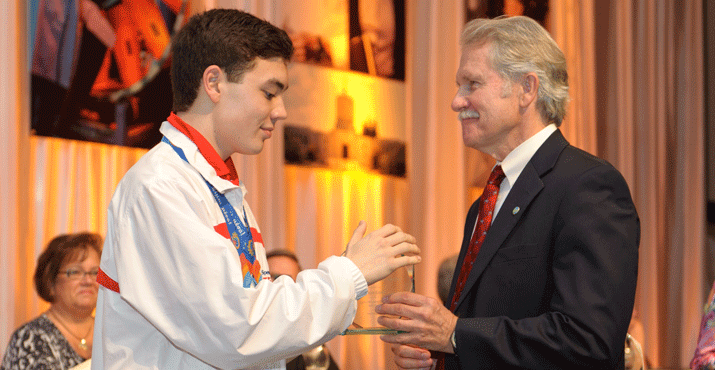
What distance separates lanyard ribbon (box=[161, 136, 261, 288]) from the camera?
172cm

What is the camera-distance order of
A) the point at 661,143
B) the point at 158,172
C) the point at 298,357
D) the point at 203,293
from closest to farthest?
the point at 203,293
the point at 158,172
the point at 298,357
the point at 661,143

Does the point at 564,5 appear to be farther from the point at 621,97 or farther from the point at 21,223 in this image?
the point at 21,223

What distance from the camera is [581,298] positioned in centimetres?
165

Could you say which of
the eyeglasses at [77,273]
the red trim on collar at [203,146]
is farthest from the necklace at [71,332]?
the red trim on collar at [203,146]

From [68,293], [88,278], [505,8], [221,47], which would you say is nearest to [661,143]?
[505,8]

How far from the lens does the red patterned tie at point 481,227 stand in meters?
1.97

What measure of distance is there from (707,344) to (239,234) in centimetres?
136

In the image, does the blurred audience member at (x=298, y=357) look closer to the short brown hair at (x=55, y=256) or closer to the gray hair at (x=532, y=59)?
the short brown hair at (x=55, y=256)

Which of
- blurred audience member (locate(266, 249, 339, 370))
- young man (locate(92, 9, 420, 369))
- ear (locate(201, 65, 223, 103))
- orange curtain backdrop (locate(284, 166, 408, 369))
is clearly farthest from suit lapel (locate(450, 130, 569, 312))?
orange curtain backdrop (locate(284, 166, 408, 369))

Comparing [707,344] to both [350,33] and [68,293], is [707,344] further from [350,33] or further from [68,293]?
[350,33]

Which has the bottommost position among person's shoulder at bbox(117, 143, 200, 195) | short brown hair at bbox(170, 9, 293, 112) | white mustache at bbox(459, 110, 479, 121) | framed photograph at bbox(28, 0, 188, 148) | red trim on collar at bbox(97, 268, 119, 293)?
red trim on collar at bbox(97, 268, 119, 293)

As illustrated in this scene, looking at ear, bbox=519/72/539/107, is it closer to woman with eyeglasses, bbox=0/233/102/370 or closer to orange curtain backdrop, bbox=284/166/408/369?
woman with eyeglasses, bbox=0/233/102/370

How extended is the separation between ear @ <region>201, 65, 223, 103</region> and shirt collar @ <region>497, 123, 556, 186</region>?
837 millimetres

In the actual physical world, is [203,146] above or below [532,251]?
above
